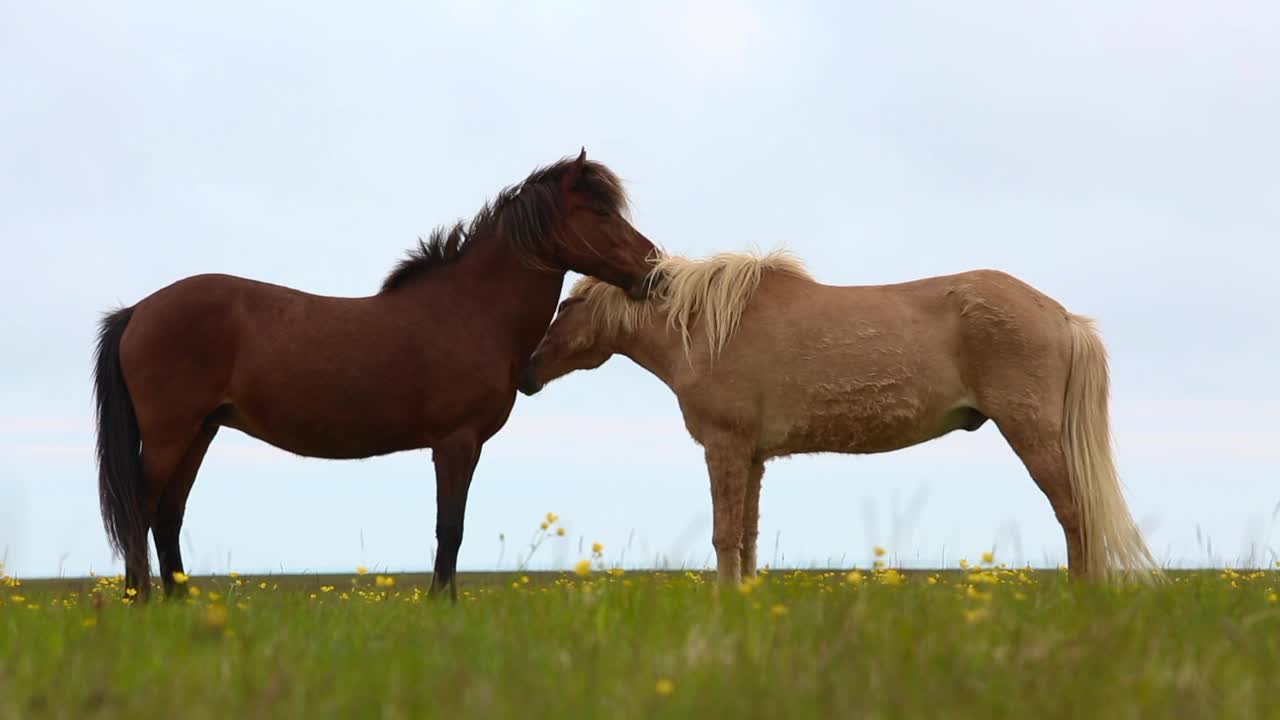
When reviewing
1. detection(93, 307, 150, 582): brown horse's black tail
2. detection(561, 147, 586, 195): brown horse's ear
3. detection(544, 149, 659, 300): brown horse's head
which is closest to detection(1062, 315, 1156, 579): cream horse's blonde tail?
detection(544, 149, 659, 300): brown horse's head

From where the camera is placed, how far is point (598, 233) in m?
8.89

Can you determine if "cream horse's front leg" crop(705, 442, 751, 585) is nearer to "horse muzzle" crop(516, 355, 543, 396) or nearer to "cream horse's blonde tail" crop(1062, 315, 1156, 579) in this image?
"horse muzzle" crop(516, 355, 543, 396)

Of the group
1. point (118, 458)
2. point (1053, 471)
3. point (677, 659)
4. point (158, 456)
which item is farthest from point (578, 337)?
point (677, 659)

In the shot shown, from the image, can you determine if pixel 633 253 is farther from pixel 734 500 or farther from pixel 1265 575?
pixel 1265 575

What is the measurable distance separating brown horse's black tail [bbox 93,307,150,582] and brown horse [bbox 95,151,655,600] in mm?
10

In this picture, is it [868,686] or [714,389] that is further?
[714,389]

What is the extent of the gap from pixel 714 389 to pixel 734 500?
2.64ft

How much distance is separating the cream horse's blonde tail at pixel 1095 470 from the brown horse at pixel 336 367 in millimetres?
3479

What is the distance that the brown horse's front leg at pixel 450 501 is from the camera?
820 centimetres

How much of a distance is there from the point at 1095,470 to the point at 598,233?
3966 mm

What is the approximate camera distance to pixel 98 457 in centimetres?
864

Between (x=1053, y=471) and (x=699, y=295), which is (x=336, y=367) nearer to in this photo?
(x=699, y=295)

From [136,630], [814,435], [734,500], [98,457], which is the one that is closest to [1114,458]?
[814,435]

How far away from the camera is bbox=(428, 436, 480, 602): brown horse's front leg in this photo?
820 cm
